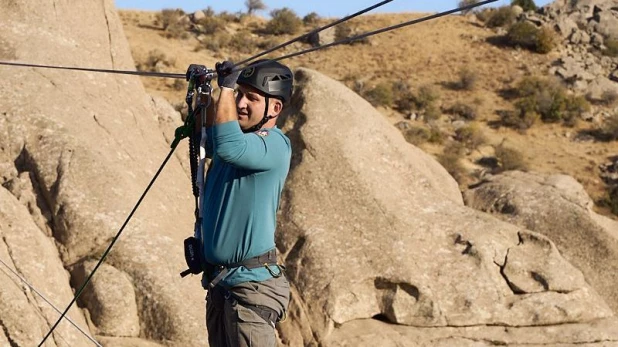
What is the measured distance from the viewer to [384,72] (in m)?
31.5

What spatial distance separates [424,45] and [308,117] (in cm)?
2550

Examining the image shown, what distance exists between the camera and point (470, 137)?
23.9 m

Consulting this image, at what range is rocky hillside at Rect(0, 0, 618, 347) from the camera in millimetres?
7285

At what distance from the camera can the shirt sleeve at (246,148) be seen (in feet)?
12.6

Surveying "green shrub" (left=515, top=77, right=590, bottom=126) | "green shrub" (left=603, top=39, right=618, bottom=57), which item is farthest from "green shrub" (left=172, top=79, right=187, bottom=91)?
"green shrub" (left=603, top=39, right=618, bottom=57)

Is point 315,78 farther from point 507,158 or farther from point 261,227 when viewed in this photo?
point 507,158

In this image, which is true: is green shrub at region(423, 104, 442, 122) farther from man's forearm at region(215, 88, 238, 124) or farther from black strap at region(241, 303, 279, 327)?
man's forearm at region(215, 88, 238, 124)

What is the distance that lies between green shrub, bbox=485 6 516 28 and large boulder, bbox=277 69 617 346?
28.5 metres

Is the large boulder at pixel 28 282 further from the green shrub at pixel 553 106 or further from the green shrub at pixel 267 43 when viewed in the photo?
the green shrub at pixel 267 43

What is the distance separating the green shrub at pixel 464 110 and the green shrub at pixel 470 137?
2229 millimetres

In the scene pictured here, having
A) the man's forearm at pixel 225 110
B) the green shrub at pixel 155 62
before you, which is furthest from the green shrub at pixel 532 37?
the man's forearm at pixel 225 110

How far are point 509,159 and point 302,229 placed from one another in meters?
14.3

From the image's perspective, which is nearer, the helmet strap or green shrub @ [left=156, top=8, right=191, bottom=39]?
the helmet strap

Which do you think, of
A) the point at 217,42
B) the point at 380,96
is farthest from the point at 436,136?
the point at 217,42
